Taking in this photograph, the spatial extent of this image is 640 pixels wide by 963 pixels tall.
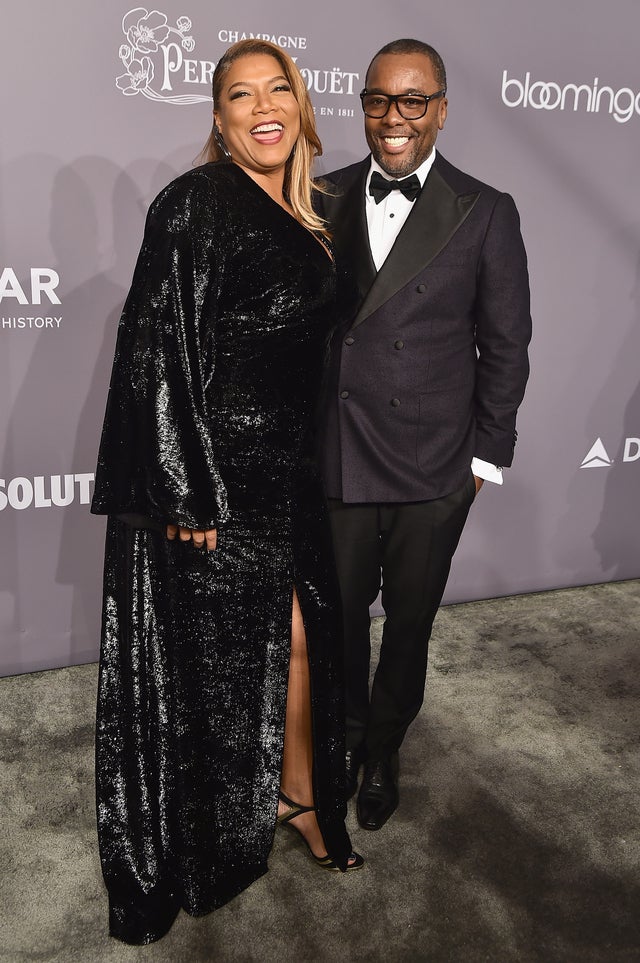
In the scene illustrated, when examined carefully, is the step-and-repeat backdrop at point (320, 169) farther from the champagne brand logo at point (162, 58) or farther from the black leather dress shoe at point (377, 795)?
the black leather dress shoe at point (377, 795)

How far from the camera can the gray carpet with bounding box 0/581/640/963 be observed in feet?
6.24

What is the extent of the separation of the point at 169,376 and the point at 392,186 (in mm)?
763

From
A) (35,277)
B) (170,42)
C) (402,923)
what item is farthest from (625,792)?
(170,42)

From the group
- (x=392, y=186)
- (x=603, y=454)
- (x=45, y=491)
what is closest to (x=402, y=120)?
(x=392, y=186)

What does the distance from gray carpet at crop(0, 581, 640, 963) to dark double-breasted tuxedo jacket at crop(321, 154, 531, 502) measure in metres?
0.85

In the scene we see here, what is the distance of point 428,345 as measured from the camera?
207 centimetres

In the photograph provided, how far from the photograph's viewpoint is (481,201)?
6.70 ft

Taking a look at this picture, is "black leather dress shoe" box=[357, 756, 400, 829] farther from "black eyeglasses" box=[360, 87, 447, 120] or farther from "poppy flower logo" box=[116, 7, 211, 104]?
"poppy flower logo" box=[116, 7, 211, 104]

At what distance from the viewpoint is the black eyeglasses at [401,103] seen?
6.43 feet

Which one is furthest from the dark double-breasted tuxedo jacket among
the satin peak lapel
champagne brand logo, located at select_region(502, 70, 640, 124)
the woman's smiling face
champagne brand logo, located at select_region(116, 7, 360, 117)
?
champagne brand logo, located at select_region(502, 70, 640, 124)

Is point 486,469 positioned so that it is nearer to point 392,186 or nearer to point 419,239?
point 419,239

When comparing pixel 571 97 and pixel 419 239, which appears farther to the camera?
pixel 571 97

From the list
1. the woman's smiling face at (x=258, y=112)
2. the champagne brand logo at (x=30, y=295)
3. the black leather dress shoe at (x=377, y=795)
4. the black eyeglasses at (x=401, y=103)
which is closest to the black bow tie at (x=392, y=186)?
the black eyeglasses at (x=401, y=103)

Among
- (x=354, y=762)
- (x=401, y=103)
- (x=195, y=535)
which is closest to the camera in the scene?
(x=195, y=535)
